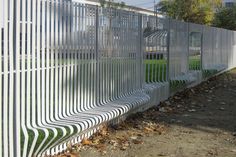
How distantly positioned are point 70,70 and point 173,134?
7.15ft

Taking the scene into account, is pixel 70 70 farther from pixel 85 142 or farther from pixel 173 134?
pixel 173 134

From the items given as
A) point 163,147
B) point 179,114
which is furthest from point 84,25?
point 179,114

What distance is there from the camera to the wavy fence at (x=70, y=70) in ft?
17.5

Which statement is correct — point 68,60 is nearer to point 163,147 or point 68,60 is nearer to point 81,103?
point 81,103

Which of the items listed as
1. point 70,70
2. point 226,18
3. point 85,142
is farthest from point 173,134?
point 226,18

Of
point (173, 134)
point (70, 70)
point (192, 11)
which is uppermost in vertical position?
point (192, 11)

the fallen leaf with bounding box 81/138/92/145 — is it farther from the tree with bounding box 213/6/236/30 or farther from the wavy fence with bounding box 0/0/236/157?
the tree with bounding box 213/6/236/30

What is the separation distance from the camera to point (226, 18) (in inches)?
2016

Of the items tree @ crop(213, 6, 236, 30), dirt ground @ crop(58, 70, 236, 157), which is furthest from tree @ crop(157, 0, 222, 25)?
dirt ground @ crop(58, 70, 236, 157)

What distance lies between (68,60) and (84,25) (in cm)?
84

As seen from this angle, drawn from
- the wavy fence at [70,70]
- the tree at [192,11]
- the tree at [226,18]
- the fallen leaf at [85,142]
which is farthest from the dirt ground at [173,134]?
the tree at [226,18]

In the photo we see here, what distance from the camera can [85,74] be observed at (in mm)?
7629

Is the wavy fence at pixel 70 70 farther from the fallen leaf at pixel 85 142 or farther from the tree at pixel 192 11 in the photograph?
the tree at pixel 192 11

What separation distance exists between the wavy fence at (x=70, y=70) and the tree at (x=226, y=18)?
128 ft
